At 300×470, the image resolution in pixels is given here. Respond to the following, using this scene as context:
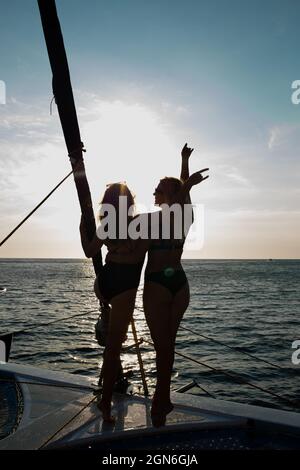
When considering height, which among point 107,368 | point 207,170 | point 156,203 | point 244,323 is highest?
point 207,170

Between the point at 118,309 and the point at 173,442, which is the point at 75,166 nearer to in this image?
the point at 118,309

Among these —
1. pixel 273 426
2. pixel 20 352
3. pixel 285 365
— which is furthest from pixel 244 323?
pixel 273 426

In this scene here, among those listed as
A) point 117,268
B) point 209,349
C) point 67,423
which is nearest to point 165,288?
point 117,268

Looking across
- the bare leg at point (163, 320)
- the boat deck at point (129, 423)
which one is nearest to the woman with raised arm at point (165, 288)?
the bare leg at point (163, 320)

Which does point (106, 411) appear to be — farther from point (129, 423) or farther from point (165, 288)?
point (165, 288)

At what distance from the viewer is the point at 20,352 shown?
1688 centimetres

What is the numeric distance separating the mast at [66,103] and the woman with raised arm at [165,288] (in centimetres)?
108

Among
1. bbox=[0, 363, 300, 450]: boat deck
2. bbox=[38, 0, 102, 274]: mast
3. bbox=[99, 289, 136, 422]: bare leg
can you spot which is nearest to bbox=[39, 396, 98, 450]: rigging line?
bbox=[0, 363, 300, 450]: boat deck

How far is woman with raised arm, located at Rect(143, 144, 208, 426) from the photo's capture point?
376 cm

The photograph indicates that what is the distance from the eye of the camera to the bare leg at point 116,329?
3.88 meters

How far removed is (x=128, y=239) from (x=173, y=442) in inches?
86.5

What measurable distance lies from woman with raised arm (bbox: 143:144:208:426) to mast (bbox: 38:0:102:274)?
108 centimetres

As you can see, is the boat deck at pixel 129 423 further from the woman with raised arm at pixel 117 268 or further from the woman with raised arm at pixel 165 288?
the woman with raised arm at pixel 117 268
